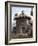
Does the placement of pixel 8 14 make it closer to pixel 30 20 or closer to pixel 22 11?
pixel 22 11

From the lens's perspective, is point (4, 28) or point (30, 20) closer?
point (4, 28)

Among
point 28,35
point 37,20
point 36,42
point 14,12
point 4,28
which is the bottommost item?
point 36,42

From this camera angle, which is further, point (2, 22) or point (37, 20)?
point (37, 20)

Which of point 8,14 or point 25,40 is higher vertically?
point 8,14

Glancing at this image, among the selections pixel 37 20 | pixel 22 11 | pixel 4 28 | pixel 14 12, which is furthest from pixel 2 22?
pixel 37 20

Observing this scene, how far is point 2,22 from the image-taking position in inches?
62.9

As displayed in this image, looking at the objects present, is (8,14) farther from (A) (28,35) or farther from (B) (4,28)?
→ (A) (28,35)

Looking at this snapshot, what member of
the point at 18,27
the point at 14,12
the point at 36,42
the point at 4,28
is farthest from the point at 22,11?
the point at 36,42

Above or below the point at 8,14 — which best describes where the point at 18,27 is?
below

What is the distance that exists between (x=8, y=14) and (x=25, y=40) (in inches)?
17.7

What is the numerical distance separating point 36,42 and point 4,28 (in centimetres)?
53

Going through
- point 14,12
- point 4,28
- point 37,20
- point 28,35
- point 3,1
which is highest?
point 3,1

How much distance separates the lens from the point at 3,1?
1.61 m

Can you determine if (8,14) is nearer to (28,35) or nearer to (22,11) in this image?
(22,11)
